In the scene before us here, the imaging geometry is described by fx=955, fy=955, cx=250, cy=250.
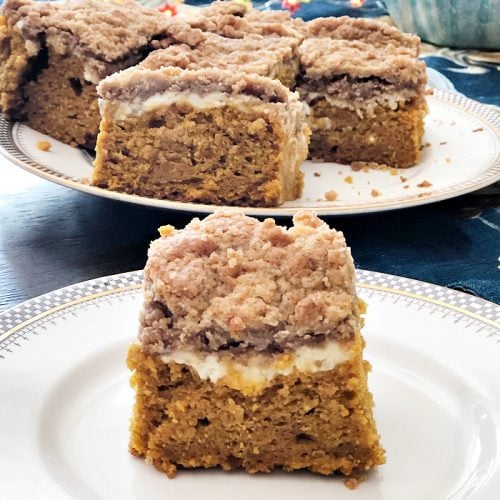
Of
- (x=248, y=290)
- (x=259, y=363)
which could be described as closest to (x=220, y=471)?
(x=259, y=363)

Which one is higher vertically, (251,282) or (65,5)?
(251,282)

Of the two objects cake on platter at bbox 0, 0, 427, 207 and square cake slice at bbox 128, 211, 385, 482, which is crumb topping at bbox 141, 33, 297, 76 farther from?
square cake slice at bbox 128, 211, 385, 482

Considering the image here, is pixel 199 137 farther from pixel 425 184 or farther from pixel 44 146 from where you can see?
pixel 425 184

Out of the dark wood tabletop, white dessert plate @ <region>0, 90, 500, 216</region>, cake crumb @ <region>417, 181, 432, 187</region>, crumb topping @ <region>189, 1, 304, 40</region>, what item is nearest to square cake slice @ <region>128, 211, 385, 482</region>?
the dark wood tabletop

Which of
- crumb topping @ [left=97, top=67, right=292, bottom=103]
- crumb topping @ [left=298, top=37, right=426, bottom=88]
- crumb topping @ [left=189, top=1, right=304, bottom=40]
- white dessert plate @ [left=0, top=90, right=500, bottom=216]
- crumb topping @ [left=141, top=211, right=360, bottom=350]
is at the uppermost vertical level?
crumb topping @ [left=141, top=211, right=360, bottom=350]

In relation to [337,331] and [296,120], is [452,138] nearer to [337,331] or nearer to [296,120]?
[296,120]

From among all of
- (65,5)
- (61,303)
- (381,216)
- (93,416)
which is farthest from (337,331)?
(65,5)

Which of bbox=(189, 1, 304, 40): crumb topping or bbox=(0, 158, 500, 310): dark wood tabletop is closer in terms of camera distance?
bbox=(0, 158, 500, 310): dark wood tabletop
